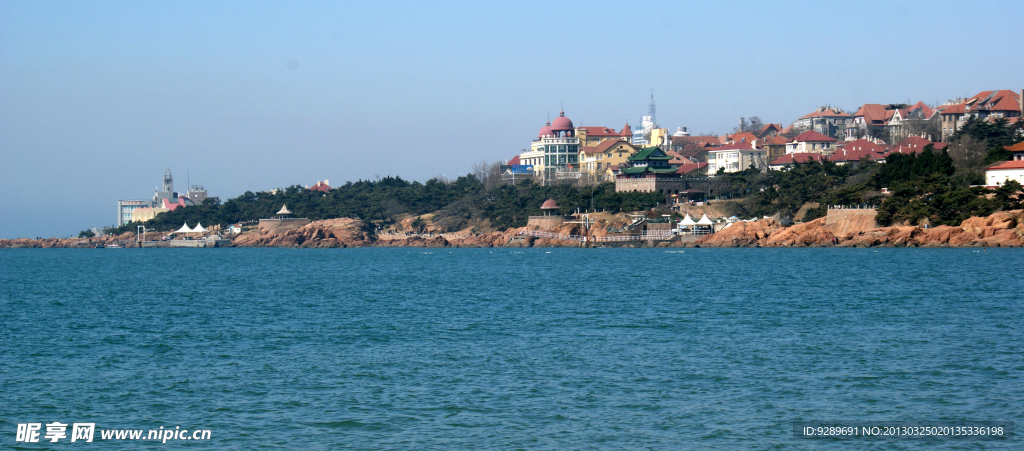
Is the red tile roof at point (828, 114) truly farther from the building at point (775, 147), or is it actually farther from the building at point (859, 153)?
the building at point (859, 153)

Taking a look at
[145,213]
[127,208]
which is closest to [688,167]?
[145,213]

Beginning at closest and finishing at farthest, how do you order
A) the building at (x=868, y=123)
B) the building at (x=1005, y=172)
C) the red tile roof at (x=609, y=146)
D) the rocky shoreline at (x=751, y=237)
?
the rocky shoreline at (x=751, y=237)
the building at (x=1005, y=172)
the red tile roof at (x=609, y=146)
the building at (x=868, y=123)

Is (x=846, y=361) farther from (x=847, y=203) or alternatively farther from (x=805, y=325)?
(x=847, y=203)

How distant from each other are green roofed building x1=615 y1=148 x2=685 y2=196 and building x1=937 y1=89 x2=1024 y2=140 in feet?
90.2

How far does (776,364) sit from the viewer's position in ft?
63.6

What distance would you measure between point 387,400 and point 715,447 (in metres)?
5.93

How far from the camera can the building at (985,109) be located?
94.7 metres

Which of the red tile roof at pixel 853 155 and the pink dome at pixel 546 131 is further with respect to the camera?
the pink dome at pixel 546 131

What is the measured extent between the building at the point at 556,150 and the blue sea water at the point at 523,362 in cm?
7295

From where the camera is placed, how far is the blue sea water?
14.5 metres

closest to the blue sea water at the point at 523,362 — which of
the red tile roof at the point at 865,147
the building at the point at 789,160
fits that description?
the building at the point at 789,160

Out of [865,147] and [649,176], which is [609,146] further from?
[865,147]

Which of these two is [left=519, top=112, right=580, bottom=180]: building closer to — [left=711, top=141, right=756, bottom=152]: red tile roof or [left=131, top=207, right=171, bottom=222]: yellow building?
[left=711, top=141, right=756, bottom=152]: red tile roof

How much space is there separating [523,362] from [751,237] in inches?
2365
